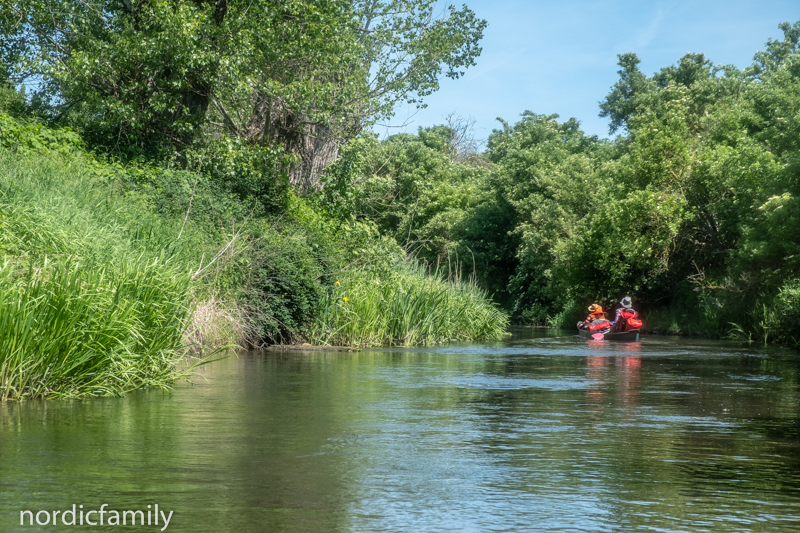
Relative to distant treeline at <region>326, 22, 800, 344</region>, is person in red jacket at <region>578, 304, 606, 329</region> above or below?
below

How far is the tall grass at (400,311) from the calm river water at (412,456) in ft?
23.7

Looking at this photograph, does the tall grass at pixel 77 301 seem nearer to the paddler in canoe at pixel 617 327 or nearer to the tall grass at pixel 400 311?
the tall grass at pixel 400 311

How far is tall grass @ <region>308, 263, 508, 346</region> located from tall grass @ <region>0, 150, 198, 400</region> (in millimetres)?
6992

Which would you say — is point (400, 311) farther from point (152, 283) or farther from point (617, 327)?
point (152, 283)

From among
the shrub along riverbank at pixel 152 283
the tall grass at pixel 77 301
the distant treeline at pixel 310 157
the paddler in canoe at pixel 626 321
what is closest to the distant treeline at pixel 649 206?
the distant treeline at pixel 310 157

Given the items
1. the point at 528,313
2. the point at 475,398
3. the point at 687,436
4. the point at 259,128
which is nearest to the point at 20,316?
the point at 475,398

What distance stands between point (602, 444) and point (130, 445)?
3.86 meters

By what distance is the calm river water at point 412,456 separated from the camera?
17.6ft

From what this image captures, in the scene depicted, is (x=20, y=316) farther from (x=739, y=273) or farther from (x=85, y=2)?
(x=739, y=273)

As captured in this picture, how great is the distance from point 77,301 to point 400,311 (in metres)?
13.5

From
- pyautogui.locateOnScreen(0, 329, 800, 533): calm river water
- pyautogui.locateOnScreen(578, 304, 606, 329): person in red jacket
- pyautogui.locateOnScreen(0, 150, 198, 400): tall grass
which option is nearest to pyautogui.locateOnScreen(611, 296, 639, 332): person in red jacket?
pyautogui.locateOnScreen(578, 304, 606, 329): person in red jacket

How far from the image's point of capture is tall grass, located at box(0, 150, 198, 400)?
31.6ft

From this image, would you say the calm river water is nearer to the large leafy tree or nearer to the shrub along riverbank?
the shrub along riverbank

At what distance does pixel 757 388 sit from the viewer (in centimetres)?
1348
